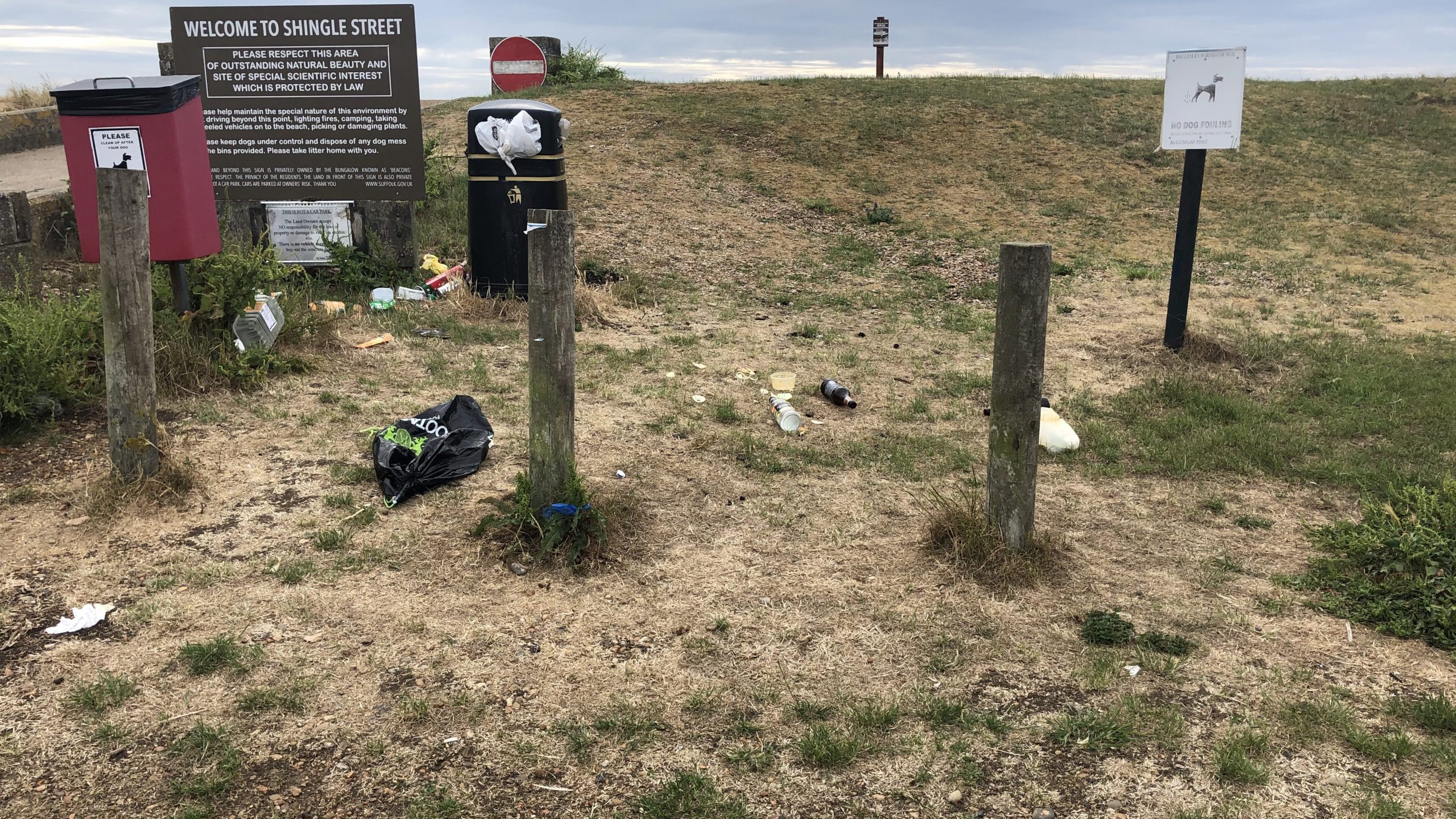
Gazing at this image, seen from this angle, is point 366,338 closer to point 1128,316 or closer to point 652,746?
point 652,746

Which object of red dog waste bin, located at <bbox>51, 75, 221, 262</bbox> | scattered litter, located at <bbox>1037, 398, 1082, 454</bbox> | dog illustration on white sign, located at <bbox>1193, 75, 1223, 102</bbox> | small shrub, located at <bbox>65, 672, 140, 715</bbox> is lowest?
small shrub, located at <bbox>65, 672, 140, 715</bbox>

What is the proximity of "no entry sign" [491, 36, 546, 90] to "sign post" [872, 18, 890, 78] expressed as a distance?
22.4ft

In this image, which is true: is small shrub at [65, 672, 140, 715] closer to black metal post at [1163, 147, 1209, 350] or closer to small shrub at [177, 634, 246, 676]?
small shrub at [177, 634, 246, 676]

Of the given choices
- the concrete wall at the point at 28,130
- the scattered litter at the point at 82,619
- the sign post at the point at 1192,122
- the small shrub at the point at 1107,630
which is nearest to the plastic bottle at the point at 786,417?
the small shrub at the point at 1107,630

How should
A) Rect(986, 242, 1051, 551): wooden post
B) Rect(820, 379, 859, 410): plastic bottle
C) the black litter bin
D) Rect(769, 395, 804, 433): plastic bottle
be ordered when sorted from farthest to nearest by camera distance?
the black litter bin < Rect(820, 379, 859, 410): plastic bottle < Rect(769, 395, 804, 433): plastic bottle < Rect(986, 242, 1051, 551): wooden post

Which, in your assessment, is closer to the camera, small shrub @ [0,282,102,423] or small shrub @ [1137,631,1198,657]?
small shrub @ [1137,631,1198,657]

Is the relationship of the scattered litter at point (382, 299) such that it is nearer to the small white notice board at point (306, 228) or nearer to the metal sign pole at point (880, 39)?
the small white notice board at point (306, 228)

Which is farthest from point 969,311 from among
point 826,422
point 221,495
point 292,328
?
point 221,495

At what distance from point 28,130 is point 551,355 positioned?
546 inches

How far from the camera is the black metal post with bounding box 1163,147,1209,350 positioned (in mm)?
7523

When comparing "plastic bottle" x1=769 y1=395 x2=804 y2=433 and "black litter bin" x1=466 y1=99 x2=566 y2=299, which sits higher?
"black litter bin" x1=466 y1=99 x2=566 y2=299

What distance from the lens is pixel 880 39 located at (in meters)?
19.9

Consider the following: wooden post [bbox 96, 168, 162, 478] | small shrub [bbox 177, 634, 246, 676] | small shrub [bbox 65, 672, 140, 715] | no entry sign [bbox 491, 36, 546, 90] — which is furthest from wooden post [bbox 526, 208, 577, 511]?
no entry sign [bbox 491, 36, 546, 90]

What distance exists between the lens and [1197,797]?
2.71 meters
